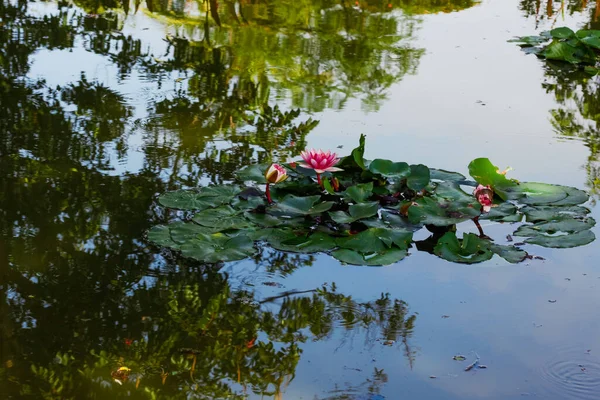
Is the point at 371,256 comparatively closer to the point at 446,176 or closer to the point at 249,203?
the point at 249,203

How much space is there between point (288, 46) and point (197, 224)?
287 centimetres

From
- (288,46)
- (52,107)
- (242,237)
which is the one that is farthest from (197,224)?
(288,46)

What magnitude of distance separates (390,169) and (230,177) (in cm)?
68

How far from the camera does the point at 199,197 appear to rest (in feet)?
9.97

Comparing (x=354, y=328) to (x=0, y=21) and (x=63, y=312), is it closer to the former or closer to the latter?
(x=63, y=312)

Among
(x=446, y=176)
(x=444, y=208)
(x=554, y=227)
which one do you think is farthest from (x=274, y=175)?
(x=554, y=227)

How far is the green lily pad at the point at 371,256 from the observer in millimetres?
2689

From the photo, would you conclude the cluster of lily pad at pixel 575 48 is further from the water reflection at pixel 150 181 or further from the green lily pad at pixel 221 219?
the green lily pad at pixel 221 219

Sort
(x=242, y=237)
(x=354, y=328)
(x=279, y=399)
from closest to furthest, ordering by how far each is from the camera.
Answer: (x=279, y=399), (x=354, y=328), (x=242, y=237)

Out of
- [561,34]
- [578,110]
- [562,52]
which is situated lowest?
[578,110]

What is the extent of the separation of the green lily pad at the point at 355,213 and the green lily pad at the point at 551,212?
61cm

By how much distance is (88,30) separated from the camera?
18.1ft

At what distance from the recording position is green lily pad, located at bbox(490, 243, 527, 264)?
2752 millimetres

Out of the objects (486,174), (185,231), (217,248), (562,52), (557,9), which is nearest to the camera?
(217,248)
